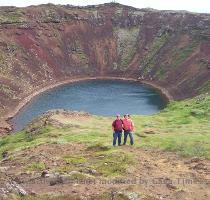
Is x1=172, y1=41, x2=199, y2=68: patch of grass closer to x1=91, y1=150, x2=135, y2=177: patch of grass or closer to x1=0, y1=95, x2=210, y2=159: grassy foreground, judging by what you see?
x1=0, y1=95, x2=210, y2=159: grassy foreground

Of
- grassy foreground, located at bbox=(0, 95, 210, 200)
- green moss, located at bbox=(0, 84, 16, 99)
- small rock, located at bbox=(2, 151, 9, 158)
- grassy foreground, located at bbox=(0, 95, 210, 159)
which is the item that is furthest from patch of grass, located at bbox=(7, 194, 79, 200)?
green moss, located at bbox=(0, 84, 16, 99)

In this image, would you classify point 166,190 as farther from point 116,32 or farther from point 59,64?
point 116,32

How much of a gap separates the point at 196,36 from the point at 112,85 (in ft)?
79.3

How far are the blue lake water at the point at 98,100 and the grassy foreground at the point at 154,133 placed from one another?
1225 inches

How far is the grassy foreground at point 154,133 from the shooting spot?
96.0ft

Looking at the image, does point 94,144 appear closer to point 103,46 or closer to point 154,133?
point 154,133

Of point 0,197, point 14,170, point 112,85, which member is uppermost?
point 0,197

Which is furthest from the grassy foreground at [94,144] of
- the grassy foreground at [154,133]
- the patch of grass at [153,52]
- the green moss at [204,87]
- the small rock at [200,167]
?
the patch of grass at [153,52]

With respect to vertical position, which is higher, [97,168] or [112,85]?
[97,168]

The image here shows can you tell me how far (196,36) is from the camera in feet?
371

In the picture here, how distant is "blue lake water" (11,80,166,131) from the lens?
81438mm

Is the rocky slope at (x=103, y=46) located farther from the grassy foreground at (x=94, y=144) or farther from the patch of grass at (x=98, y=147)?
the patch of grass at (x=98, y=147)

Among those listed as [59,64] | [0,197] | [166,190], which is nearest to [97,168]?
[166,190]

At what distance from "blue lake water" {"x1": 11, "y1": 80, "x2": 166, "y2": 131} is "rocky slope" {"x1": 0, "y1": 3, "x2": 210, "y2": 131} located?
4230 mm
